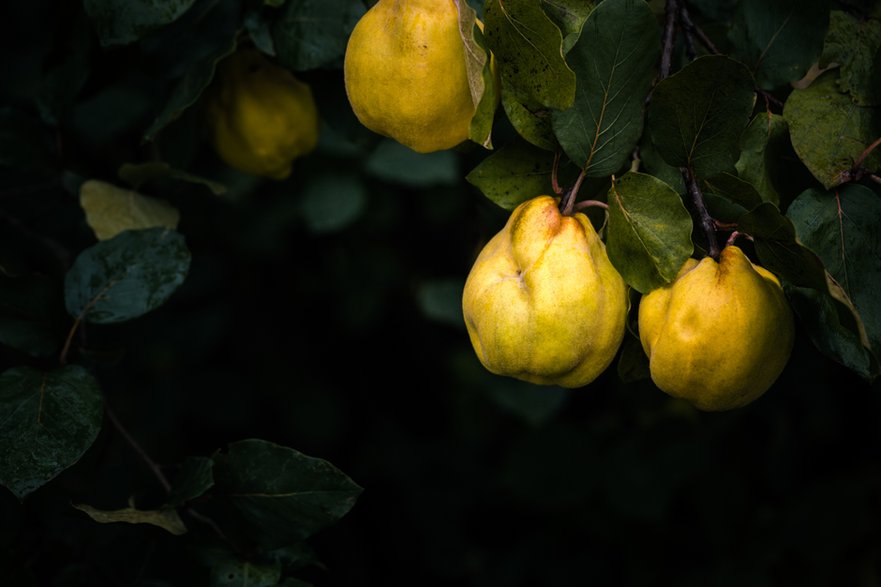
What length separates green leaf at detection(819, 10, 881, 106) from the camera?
2.49ft

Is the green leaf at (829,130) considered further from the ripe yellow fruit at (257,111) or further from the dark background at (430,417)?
the dark background at (430,417)

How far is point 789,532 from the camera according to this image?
73.6 inches

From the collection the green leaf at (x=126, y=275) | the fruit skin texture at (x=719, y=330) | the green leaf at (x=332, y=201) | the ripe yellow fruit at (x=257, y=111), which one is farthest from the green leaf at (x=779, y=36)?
the green leaf at (x=332, y=201)

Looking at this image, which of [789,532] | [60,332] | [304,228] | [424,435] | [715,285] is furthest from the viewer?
[424,435]

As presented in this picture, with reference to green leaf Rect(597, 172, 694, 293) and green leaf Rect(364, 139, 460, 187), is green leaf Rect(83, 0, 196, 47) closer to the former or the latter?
green leaf Rect(597, 172, 694, 293)

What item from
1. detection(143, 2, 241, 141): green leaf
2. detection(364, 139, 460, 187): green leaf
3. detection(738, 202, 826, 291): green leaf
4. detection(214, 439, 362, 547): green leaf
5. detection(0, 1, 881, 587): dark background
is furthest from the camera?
detection(0, 1, 881, 587): dark background

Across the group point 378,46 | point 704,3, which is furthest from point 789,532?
point 378,46

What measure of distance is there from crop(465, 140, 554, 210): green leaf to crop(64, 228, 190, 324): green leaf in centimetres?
36

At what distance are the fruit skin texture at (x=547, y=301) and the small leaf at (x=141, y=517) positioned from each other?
357 mm

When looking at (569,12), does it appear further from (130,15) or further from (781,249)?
(130,15)

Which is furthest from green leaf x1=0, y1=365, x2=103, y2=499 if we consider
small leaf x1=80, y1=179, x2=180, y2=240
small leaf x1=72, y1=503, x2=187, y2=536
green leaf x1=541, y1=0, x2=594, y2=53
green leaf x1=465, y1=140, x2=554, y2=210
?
green leaf x1=541, y1=0, x2=594, y2=53

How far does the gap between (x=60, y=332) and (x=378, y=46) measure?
1.59 ft

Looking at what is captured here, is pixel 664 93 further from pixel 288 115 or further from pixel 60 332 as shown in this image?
pixel 60 332

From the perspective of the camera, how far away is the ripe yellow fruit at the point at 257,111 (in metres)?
1.00
